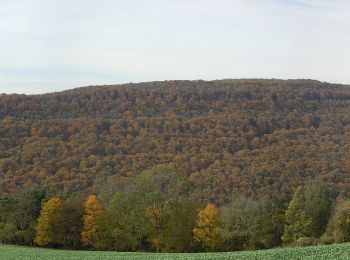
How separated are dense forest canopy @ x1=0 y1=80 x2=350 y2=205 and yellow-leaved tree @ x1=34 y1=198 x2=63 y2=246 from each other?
7.68 metres

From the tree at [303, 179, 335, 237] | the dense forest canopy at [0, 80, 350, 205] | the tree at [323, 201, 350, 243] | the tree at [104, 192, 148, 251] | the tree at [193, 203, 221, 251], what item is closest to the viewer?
the tree at [323, 201, 350, 243]

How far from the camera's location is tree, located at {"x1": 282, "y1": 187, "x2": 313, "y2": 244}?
44.3 metres

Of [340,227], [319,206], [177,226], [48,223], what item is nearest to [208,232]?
[177,226]

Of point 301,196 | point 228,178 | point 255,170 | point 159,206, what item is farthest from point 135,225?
point 255,170

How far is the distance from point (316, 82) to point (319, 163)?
46577 mm

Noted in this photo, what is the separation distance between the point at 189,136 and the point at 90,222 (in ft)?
141

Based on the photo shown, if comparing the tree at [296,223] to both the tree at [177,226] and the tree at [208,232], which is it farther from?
the tree at [177,226]

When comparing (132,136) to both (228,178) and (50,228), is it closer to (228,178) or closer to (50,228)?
(228,178)

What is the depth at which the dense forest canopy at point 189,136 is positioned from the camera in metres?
67.0

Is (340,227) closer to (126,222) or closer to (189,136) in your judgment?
(126,222)

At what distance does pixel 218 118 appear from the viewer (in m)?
95.9

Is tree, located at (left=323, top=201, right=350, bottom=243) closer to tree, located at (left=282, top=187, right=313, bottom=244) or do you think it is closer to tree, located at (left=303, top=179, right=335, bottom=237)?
tree, located at (left=282, top=187, right=313, bottom=244)

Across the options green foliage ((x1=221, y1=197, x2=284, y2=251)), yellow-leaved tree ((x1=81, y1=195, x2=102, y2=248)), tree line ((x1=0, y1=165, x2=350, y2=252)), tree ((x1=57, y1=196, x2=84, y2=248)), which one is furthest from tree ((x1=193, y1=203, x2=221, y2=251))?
tree ((x1=57, y1=196, x2=84, y2=248))

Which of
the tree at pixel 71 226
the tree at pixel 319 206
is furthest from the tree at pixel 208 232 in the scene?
the tree at pixel 71 226
